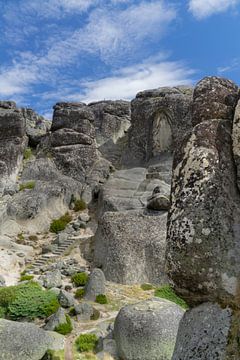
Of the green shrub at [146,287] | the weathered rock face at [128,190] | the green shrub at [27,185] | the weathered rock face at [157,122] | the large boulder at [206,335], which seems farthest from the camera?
the weathered rock face at [157,122]

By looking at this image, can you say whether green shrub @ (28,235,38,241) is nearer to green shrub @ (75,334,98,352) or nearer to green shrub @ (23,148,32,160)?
green shrub @ (23,148,32,160)

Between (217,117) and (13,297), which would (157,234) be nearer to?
(13,297)

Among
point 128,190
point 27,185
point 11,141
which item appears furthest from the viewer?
point 11,141

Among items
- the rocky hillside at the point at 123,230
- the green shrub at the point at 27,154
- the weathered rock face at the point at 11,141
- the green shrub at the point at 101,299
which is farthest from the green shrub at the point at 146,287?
the green shrub at the point at 27,154

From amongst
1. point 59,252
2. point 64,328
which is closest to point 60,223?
point 59,252

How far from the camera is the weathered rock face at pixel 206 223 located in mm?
3590

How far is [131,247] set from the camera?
65.7 ft

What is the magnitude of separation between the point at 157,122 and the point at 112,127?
6.56m

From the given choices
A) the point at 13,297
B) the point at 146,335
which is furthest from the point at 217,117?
the point at 13,297

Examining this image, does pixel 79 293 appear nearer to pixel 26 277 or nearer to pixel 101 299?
pixel 101 299

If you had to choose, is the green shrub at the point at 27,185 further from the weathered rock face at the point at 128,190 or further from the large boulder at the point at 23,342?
the large boulder at the point at 23,342

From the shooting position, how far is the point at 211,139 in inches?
155

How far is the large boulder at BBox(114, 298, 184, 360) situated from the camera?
36.0 ft

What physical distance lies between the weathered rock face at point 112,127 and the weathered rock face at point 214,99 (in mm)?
35216
